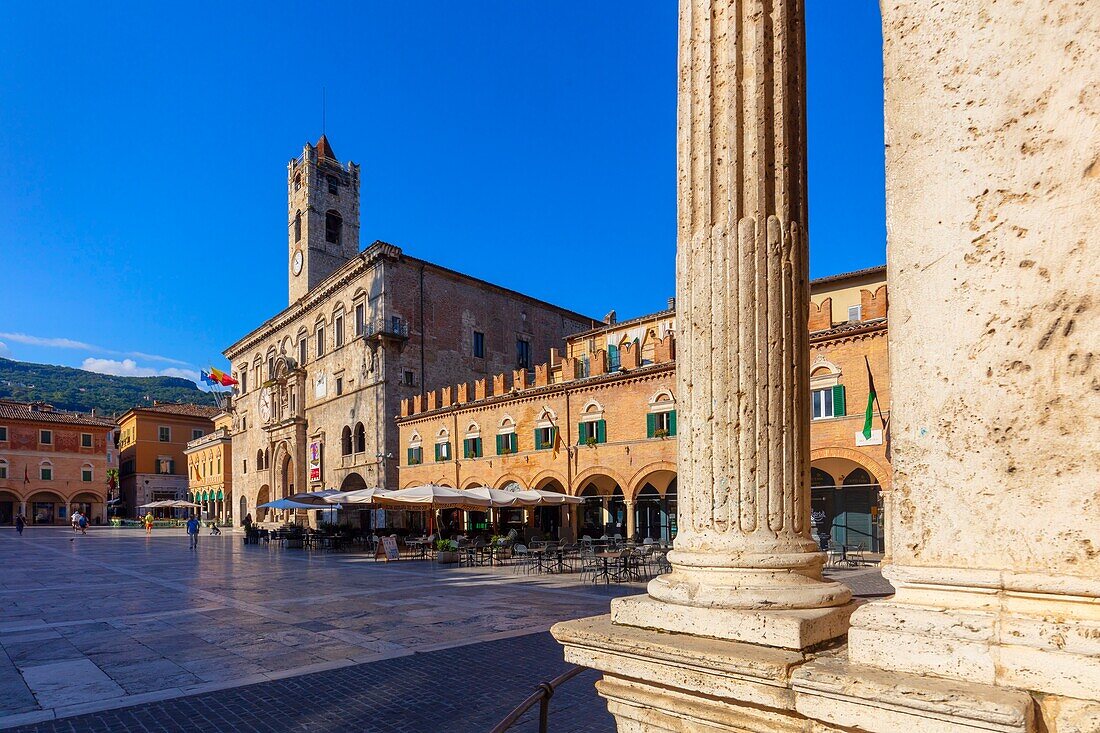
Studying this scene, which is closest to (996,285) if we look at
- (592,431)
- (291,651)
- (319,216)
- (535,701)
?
(535,701)

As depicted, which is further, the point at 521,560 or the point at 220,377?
the point at 220,377

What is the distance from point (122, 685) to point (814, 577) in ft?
23.7

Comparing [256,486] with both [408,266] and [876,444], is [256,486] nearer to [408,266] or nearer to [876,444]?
[408,266]

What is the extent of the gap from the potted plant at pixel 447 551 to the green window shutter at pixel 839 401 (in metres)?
11.6

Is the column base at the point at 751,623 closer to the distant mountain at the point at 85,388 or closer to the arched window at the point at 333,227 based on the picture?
the arched window at the point at 333,227

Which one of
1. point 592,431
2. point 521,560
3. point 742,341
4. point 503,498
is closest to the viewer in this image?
point 742,341

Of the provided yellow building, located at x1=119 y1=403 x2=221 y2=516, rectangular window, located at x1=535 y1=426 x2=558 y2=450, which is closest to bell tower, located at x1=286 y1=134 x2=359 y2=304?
rectangular window, located at x1=535 y1=426 x2=558 y2=450

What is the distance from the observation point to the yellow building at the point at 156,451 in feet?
240

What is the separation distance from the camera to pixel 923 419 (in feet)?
7.34

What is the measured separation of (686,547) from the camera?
2.95 m

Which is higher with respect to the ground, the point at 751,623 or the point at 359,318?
the point at 359,318

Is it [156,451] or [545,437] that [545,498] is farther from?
[156,451]

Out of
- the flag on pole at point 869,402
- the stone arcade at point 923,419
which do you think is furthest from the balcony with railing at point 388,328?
the stone arcade at point 923,419

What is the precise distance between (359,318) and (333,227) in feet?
45.6
